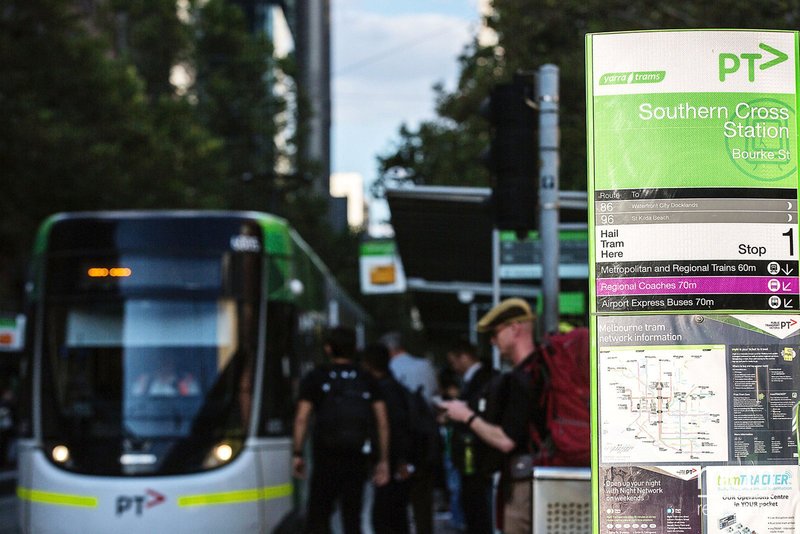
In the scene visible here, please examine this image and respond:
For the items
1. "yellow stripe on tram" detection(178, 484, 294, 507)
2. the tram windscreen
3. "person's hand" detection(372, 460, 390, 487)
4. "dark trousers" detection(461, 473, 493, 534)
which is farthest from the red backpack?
the tram windscreen

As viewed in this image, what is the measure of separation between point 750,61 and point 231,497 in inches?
312

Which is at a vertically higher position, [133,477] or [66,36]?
[66,36]

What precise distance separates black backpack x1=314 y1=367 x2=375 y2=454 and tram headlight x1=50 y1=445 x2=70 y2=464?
98.5 inches

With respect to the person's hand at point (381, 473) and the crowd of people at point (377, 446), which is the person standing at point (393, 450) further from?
the person's hand at point (381, 473)

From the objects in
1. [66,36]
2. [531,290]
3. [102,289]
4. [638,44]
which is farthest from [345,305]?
[638,44]

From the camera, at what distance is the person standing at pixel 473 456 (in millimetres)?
8479

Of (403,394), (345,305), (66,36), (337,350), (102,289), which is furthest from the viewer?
(345,305)

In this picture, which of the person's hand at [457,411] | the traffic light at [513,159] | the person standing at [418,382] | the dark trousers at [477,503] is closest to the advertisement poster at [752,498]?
the person's hand at [457,411]

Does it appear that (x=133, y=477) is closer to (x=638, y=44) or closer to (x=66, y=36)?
(x=638, y=44)

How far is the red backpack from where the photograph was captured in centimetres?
706

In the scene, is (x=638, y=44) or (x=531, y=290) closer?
(x=638, y=44)

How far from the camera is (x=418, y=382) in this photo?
561 inches

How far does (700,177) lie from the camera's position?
4652 millimetres

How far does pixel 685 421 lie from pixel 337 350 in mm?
6022
